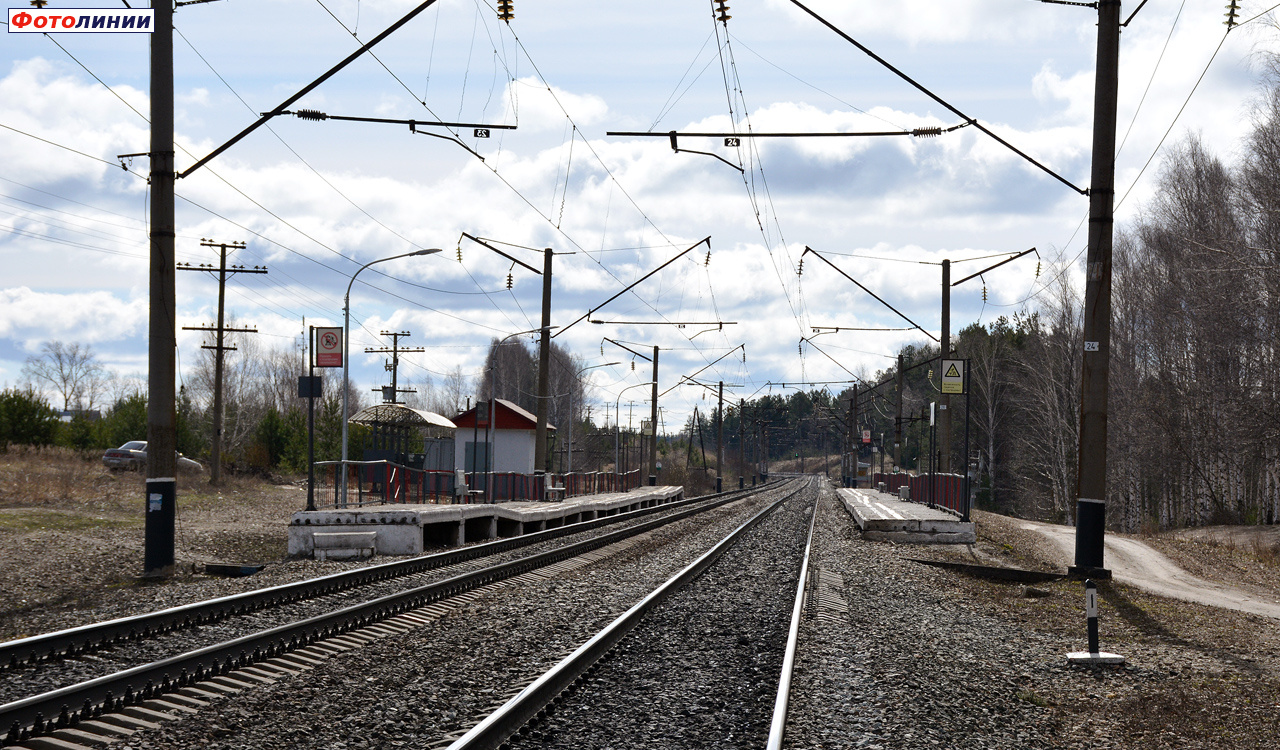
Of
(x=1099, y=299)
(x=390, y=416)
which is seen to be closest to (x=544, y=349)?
(x=390, y=416)

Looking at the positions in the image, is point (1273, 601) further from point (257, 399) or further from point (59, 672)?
point (257, 399)

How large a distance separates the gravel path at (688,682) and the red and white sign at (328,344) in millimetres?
11494

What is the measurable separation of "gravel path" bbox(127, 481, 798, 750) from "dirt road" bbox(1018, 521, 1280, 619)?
27.2ft

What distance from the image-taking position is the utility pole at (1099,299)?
15422 millimetres

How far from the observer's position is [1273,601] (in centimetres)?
1562

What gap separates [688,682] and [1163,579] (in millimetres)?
12925

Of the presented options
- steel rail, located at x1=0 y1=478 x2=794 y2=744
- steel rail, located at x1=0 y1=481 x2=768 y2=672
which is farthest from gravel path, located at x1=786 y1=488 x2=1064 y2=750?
steel rail, located at x1=0 y1=481 x2=768 y2=672

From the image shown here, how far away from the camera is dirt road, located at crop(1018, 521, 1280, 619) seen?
15.2 m

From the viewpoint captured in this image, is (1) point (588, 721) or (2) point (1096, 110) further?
(2) point (1096, 110)

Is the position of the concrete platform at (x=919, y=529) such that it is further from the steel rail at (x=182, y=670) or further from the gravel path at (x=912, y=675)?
the steel rail at (x=182, y=670)

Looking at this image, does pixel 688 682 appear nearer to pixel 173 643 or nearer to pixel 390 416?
pixel 173 643

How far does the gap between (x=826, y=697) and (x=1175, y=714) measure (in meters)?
2.56

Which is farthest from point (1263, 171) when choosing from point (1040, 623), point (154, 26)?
point (154, 26)

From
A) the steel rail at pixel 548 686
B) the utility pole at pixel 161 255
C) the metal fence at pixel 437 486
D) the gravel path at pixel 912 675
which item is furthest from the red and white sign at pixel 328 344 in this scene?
the gravel path at pixel 912 675
